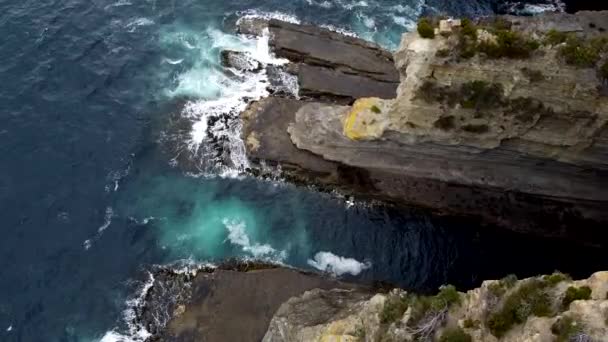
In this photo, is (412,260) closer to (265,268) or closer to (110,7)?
(265,268)

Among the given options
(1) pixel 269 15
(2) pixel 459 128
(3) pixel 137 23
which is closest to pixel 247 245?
(2) pixel 459 128

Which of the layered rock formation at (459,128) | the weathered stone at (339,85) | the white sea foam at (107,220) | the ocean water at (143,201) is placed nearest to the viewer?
the layered rock formation at (459,128)

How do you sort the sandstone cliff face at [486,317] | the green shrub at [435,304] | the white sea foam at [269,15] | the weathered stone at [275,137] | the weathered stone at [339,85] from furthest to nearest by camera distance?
1. the white sea foam at [269,15]
2. the weathered stone at [339,85]
3. the weathered stone at [275,137]
4. the green shrub at [435,304]
5. the sandstone cliff face at [486,317]

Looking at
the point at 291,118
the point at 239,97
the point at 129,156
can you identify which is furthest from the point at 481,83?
the point at 129,156

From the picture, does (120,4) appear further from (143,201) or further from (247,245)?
(247,245)

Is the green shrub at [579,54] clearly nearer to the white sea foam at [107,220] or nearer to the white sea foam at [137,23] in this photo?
the white sea foam at [107,220]

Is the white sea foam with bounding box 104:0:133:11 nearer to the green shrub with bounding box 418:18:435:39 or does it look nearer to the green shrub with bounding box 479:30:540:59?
the green shrub with bounding box 418:18:435:39

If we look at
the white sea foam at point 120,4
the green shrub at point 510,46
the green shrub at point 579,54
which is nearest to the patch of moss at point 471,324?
the green shrub at point 510,46
